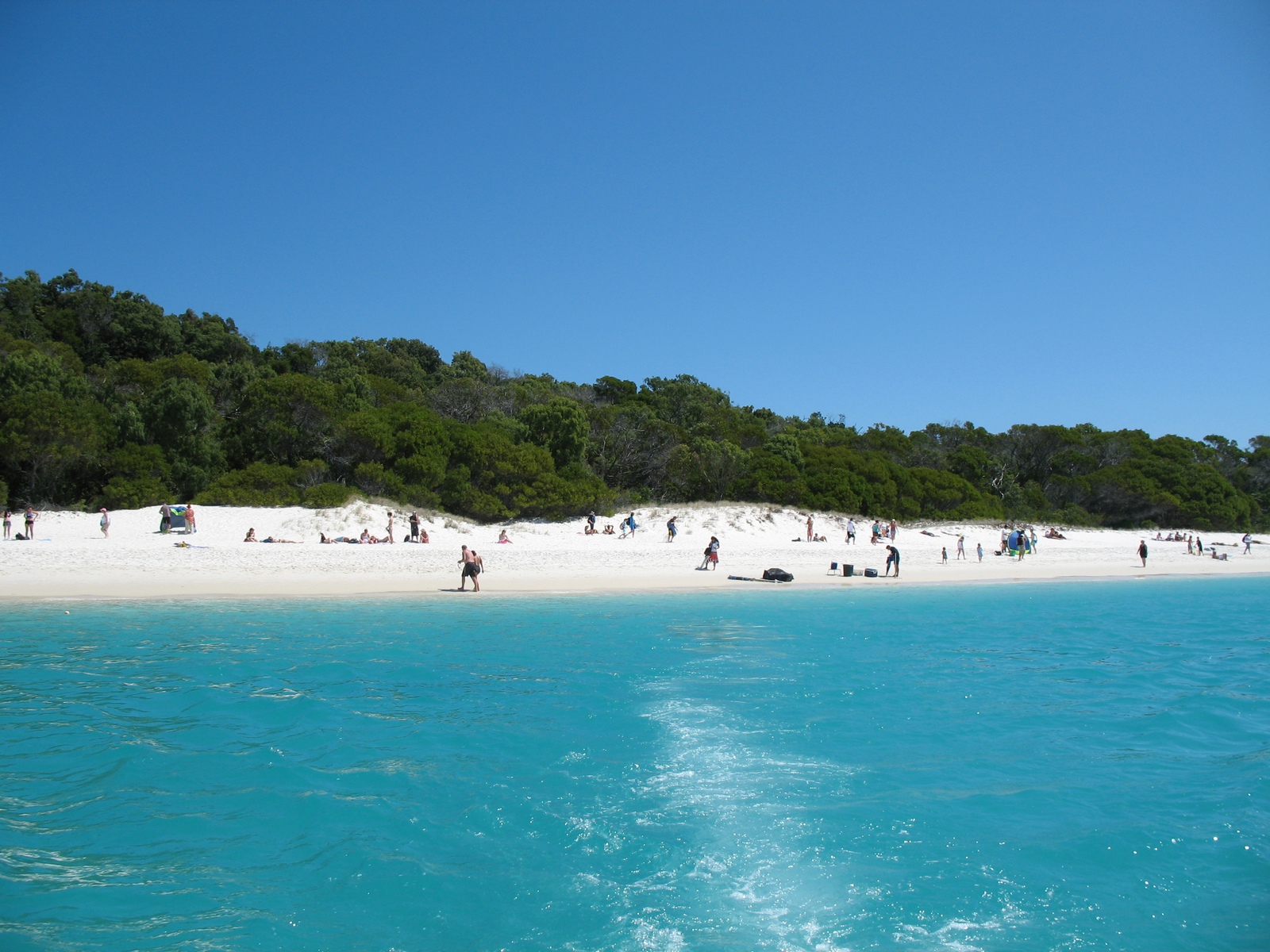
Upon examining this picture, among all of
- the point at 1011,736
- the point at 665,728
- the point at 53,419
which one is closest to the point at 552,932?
the point at 665,728

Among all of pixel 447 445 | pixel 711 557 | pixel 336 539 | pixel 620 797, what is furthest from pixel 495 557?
pixel 620 797

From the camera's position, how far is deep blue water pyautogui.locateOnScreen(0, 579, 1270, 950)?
5.63 metres

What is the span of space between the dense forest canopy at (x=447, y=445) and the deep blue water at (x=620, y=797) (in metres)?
18.5

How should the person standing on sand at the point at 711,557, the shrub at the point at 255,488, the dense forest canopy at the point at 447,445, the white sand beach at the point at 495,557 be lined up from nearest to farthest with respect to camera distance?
the white sand beach at the point at 495,557 → the person standing on sand at the point at 711,557 → the shrub at the point at 255,488 → the dense forest canopy at the point at 447,445

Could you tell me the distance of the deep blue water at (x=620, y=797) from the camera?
563 cm

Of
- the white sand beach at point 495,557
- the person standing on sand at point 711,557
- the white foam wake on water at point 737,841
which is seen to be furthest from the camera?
the person standing on sand at point 711,557

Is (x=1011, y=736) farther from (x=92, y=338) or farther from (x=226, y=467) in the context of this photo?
(x=92, y=338)

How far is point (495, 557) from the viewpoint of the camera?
25.8m

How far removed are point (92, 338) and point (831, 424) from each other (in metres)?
52.2

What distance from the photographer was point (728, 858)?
648cm

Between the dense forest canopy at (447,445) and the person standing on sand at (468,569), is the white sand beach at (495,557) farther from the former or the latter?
the dense forest canopy at (447,445)

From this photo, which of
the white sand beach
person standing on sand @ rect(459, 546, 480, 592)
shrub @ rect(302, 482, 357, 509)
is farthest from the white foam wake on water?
shrub @ rect(302, 482, 357, 509)

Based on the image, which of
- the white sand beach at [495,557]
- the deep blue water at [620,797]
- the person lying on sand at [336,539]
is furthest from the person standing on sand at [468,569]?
the person lying on sand at [336,539]

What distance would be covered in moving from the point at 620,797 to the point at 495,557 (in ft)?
61.4
